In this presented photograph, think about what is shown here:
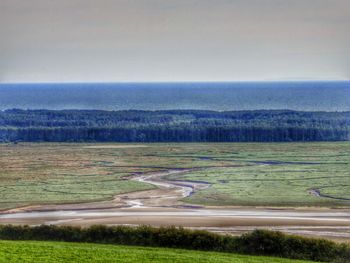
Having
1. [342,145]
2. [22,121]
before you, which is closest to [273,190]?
[342,145]

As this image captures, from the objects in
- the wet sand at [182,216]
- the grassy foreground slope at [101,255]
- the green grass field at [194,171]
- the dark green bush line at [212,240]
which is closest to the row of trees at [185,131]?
the green grass field at [194,171]

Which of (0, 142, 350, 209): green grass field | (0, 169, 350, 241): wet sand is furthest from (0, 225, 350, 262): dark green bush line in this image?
(0, 142, 350, 209): green grass field

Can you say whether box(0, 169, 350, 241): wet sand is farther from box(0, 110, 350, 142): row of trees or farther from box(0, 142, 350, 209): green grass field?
box(0, 110, 350, 142): row of trees

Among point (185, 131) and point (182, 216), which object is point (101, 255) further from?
point (185, 131)

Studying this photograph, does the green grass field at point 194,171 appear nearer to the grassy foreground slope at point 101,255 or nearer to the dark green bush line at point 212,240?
the dark green bush line at point 212,240

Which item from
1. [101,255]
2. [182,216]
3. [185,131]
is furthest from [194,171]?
[101,255]

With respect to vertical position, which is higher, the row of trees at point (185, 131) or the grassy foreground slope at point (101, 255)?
the grassy foreground slope at point (101, 255)
